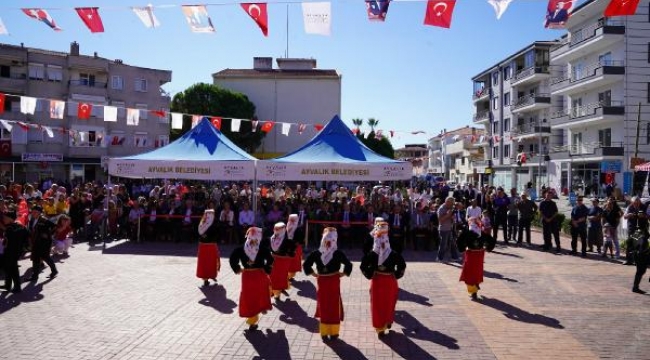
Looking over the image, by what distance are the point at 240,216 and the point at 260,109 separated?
43394mm

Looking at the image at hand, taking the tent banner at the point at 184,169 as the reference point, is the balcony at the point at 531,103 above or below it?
above

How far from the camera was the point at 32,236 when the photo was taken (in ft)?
36.6

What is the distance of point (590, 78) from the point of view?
3622 cm

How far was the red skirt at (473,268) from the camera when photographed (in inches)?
388

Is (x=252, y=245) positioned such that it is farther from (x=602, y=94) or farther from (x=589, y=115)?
(x=602, y=94)

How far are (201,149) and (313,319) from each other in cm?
1060

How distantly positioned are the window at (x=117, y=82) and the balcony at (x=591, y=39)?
117ft

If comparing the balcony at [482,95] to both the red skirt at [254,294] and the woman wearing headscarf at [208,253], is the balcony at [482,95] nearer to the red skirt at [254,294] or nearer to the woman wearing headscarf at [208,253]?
the woman wearing headscarf at [208,253]

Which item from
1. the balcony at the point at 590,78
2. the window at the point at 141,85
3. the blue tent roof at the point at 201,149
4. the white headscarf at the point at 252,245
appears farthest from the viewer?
the window at the point at 141,85

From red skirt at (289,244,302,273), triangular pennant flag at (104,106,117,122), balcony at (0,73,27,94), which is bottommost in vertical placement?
red skirt at (289,244,302,273)

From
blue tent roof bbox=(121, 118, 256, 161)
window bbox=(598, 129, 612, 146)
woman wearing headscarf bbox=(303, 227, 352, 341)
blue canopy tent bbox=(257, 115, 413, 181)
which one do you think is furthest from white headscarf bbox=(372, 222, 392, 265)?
window bbox=(598, 129, 612, 146)

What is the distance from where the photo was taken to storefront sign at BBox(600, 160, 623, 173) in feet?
115

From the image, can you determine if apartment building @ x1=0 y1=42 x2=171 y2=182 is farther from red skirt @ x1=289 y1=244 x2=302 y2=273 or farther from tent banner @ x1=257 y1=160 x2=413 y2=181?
red skirt @ x1=289 y1=244 x2=302 y2=273

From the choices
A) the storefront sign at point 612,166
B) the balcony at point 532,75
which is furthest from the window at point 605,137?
the balcony at point 532,75
